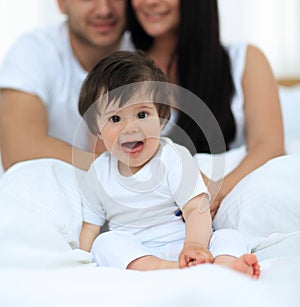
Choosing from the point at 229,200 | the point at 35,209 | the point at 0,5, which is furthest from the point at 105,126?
the point at 0,5

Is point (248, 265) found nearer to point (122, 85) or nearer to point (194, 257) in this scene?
point (194, 257)

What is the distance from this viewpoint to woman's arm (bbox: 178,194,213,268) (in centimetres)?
89

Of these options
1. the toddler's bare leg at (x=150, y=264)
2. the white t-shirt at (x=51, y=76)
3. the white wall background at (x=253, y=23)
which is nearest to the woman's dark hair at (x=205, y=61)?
the white t-shirt at (x=51, y=76)

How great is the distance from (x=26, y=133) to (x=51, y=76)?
267 mm

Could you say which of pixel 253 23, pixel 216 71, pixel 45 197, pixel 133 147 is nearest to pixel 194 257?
pixel 133 147

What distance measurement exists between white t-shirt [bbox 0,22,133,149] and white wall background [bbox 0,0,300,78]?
922 millimetres

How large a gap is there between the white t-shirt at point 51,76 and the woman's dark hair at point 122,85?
0.58 metres

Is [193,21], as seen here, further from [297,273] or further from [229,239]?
[297,273]

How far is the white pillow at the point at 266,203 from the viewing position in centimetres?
107

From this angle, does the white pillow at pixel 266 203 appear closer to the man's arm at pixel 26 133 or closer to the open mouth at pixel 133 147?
the open mouth at pixel 133 147

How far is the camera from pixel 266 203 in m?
1.09

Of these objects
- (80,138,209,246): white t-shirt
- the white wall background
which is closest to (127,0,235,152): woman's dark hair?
(80,138,209,246): white t-shirt

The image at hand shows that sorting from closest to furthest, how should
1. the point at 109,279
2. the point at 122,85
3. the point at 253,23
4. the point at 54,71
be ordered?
the point at 109,279, the point at 122,85, the point at 54,71, the point at 253,23

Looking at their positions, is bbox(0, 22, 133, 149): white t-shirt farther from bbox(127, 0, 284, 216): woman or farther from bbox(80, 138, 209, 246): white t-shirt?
bbox(80, 138, 209, 246): white t-shirt
